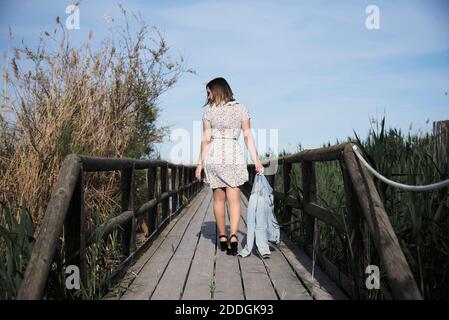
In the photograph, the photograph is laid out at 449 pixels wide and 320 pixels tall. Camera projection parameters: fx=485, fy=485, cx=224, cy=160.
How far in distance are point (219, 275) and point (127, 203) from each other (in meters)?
1.11

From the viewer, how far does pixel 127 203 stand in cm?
432

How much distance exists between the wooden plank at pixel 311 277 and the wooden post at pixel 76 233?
1467 mm

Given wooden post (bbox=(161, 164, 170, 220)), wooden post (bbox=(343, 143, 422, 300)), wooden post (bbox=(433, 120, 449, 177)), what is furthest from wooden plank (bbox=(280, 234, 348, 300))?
wooden post (bbox=(161, 164, 170, 220))

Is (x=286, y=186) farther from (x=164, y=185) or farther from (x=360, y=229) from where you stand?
(x=360, y=229)

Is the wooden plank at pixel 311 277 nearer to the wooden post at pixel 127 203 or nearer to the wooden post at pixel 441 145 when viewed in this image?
the wooden post at pixel 441 145

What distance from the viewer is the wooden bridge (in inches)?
92.0

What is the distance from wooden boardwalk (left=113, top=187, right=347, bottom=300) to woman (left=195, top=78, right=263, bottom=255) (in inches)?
16.3

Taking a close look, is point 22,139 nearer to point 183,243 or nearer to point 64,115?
point 64,115

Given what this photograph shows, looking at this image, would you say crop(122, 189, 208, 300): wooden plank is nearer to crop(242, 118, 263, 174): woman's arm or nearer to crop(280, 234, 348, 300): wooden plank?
crop(280, 234, 348, 300): wooden plank

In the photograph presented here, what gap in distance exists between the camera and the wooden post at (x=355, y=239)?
280 centimetres

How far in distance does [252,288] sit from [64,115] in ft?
9.13

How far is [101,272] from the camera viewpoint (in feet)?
10.9

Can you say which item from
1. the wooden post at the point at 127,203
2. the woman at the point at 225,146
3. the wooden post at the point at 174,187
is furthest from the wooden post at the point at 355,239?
the wooden post at the point at 174,187
